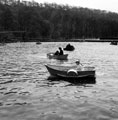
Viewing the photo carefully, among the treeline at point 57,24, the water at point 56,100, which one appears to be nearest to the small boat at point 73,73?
the water at point 56,100

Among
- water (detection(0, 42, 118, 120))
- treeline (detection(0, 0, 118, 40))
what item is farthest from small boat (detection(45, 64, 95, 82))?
treeline (detection(0, 0, 118, 40))

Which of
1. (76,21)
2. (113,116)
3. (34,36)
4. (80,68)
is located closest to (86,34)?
(76,21)

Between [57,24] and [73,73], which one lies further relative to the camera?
[57,24]

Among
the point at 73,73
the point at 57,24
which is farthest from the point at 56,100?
the point at 57,24

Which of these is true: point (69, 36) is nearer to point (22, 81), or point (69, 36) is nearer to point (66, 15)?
point (66, 15)

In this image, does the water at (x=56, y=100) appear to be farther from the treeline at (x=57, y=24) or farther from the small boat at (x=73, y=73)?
the treeline at (x=57, y=24)

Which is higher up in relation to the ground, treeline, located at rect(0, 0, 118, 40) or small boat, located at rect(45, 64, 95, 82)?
→ treeline, located at rect(0, 0, 118, 40)

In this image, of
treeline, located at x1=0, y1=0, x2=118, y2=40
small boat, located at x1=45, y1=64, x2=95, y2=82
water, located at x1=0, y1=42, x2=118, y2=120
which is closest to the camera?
water, located at x1=0, y1=42, x2=118, y2=120

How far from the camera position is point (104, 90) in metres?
19.3

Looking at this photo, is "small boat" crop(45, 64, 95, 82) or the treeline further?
the treeline

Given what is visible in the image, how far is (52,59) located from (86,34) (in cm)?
15206

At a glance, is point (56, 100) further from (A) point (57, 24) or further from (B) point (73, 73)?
(A) point (57, 24)

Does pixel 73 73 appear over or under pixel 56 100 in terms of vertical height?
over

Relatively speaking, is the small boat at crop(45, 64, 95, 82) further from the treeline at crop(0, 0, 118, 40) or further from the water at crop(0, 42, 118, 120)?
the treeline at crop(0, 0, 118, 40)
